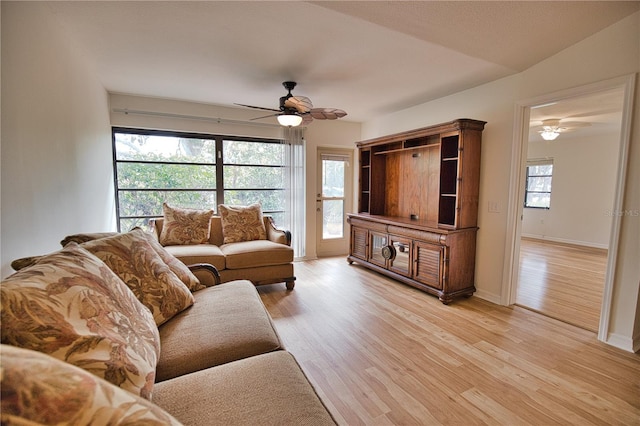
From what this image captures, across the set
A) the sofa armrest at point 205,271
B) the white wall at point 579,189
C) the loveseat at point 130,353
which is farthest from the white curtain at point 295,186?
the white wall at point 579,189

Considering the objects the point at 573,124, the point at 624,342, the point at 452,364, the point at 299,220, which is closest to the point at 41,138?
the point at 452,364

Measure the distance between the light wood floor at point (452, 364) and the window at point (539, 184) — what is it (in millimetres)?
5127

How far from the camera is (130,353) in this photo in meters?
0.89

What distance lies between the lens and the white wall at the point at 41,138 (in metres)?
1.41

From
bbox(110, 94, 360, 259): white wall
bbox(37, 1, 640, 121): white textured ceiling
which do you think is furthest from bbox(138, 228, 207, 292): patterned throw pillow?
bbox(110, 94, 360, 259): white wall

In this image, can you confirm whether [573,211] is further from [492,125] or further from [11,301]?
[11,301]

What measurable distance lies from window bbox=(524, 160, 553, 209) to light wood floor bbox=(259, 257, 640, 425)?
5127mm

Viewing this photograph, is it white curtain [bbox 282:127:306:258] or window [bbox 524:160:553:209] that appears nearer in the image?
white curtain [bbox 282:127:306:258]

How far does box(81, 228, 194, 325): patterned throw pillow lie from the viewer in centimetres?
142

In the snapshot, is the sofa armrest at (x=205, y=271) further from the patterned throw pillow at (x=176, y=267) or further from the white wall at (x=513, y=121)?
the white wall at (x=513, y=121)

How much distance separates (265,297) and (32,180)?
229 centimetres

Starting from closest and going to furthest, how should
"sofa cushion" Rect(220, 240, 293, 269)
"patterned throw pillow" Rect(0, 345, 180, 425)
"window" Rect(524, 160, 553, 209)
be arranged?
"patterned throw pillow" Rect(0, 345, 180, 425) < "sofa cushion" Rect(220, 240, 293, 269) < "window" Rect(524, 160, 553, 209)

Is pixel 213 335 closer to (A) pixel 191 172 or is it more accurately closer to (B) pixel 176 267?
(B) pixel 176 267

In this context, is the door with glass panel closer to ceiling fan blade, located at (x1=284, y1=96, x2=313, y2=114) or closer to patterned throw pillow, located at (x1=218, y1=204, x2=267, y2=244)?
→ patterned throw pillow, located at (x1=218, y1=204, x2=267, y2=244)
